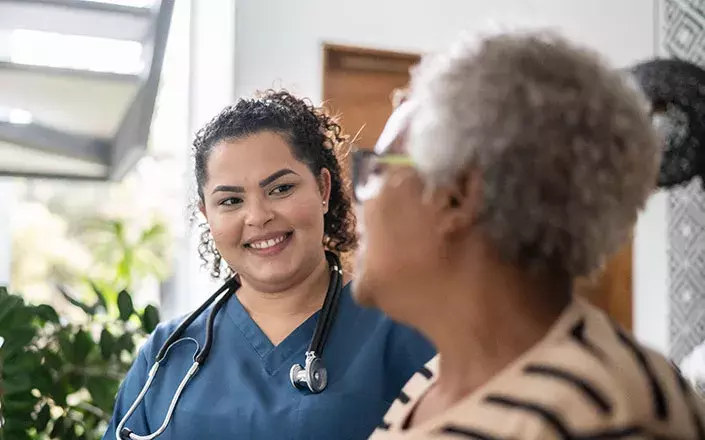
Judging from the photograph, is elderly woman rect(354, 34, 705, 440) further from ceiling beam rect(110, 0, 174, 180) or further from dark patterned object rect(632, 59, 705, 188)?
ceiling beam rect(110, 0, 174, 180)

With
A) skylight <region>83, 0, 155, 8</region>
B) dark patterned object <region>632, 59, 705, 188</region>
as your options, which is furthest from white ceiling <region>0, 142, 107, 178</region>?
dark patterned object <region>632, 59, 705, 188</region>

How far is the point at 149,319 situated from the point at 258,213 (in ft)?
2.49

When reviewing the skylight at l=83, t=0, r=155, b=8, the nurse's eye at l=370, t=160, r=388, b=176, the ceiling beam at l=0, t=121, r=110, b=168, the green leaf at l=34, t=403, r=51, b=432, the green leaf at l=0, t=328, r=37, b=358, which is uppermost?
the skylight at l=83, t=0, r=155, b=8

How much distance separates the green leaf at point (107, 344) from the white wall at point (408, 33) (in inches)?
29.0

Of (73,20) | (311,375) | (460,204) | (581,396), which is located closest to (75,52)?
(73,20)

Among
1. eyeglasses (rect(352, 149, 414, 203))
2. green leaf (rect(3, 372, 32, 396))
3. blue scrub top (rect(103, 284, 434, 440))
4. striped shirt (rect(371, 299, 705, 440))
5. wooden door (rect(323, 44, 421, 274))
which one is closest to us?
striped shirt (rect(371, 299, 705, 440))

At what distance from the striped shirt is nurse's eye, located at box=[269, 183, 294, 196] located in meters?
0.54

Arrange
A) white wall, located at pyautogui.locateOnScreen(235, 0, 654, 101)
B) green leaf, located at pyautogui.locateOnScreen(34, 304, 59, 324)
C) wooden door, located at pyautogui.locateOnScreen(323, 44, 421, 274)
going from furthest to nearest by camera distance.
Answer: wooden door, located at pyautogui.locateOnScreen(323, 44, 421, 274)
white wall, located at pyautogui.locateOnScreen(235, 0, 654, 101)
green leaf, located at pyautogui.locateOnScreen(34, 304, 59, 324)

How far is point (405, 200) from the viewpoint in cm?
61

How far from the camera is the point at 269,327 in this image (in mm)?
1125

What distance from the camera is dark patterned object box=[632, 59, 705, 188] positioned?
1001 millimetres

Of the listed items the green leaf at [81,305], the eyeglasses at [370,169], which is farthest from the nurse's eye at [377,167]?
the green leaf at [81,305]

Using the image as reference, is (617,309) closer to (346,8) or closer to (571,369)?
(346,8)

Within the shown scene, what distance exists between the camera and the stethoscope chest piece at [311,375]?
1000 millimetres
